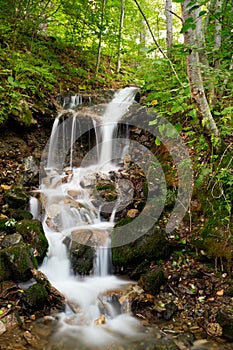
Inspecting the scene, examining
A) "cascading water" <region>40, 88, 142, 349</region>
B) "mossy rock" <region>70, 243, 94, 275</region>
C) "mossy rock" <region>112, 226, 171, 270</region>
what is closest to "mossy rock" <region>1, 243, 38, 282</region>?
"cascading water" <region>40, 88, 142, 349</region>

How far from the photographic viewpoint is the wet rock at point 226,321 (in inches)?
127

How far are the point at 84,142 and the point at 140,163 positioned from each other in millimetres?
2407

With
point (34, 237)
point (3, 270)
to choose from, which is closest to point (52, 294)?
point (3, 270)

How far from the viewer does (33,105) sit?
24.8ft

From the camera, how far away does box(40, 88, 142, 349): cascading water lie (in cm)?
362

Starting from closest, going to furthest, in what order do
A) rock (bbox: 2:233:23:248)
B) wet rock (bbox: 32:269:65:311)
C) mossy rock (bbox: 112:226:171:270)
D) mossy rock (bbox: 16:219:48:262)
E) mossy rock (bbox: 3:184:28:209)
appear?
wet rock (bbox: 32:269:65:311) → rock (bbox: 2:233:23:248) → mossy rock (bbox: 112:226:171:270) → mossy rock (bbox: 16:219:48:262) → mossy rock (bbox: 3:184:28:209)

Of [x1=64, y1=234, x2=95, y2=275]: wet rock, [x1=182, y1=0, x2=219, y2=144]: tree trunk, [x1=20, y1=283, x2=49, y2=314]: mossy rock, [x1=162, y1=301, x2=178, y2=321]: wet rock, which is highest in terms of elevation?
[x1=182, y1=0, x2=219, y2=144]: tree trunk

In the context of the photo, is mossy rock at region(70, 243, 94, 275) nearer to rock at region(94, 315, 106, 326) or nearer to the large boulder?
the large boulder

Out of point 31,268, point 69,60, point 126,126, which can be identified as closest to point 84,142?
point 126,126

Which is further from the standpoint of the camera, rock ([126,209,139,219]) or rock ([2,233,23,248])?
rock ([126,209,139,219])

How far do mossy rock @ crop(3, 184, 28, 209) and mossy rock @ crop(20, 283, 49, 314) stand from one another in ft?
6.53

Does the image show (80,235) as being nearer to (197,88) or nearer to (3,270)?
(3,270)

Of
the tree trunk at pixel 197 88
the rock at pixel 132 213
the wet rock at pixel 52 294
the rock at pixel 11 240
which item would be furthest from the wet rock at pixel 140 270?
the tree trunk at pixel 197 88

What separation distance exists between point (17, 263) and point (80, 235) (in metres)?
1.28
